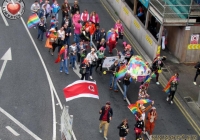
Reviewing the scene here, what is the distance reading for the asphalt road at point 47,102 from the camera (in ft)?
68.1

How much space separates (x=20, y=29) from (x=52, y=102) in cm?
870

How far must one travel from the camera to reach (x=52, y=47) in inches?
1041

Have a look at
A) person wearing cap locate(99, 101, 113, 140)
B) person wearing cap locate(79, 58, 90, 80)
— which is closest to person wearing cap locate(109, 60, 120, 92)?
person wearing cap locate(79, 58, 90, 80)

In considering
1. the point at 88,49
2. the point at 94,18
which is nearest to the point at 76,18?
the point at 94,18

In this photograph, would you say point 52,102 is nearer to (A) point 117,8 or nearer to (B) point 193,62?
(B) point 193,62

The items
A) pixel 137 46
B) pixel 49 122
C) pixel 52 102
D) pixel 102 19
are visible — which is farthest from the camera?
pixel 102 19

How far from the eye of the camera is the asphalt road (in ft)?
68.1

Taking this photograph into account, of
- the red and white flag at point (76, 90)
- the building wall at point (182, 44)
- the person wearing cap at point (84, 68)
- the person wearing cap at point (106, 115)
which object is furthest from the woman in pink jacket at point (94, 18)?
the red and white flag at point (76, 90)

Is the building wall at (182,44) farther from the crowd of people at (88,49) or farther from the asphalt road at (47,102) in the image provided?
the asphalt road at (47,102)

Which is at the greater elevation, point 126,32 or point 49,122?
point 126,32

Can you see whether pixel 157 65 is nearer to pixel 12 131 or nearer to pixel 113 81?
pixel 113 81

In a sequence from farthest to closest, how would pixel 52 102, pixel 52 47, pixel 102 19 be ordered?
pixel 102 19 < pixel 52 47 < pixel 52 102

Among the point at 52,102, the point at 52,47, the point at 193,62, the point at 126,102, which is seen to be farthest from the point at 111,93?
the point at 193,62

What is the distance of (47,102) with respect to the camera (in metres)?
22.5
